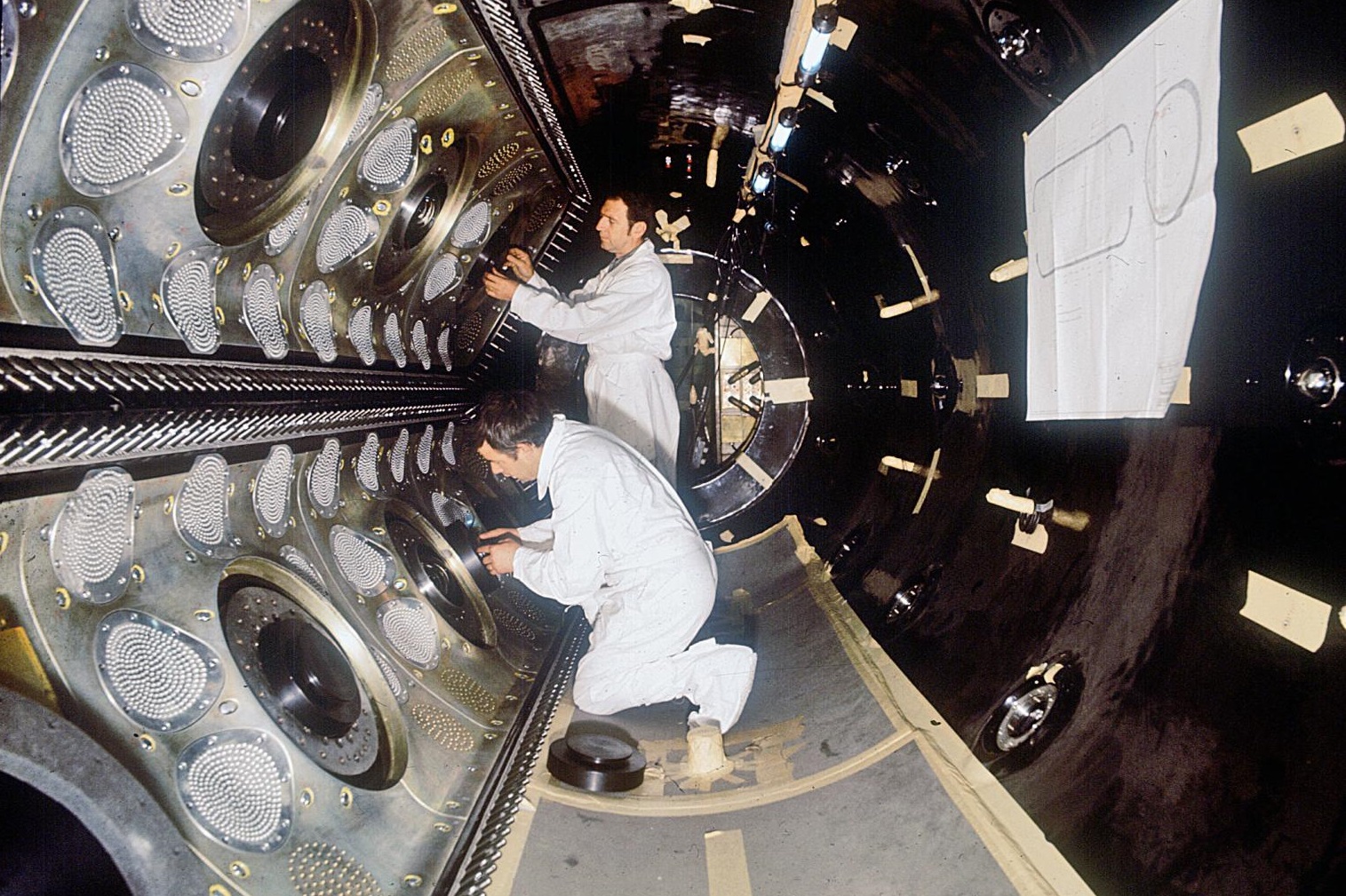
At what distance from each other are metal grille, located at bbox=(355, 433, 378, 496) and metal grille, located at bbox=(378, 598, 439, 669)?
539mm

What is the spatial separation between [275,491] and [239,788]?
979mm

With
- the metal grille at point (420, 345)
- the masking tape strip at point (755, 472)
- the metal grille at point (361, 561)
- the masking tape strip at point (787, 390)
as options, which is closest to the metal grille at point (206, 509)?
the metal grille at point (361, 561)

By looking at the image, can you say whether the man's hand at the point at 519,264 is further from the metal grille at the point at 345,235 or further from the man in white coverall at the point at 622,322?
the metal grille at the point at 345,235

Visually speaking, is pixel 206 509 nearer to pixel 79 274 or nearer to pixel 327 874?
pixel 79 274

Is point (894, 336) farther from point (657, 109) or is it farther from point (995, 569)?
point (657, 109)

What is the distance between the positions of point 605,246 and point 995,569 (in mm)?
2757

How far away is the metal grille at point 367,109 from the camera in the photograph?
2.46 meters

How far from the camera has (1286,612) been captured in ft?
4.58

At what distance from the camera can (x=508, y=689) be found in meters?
3.31

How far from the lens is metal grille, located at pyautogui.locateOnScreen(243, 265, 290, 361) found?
7.91 ft

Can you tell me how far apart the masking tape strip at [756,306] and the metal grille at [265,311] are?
3157mm

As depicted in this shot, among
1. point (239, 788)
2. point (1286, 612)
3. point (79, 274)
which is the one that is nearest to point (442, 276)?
point (79, 274)

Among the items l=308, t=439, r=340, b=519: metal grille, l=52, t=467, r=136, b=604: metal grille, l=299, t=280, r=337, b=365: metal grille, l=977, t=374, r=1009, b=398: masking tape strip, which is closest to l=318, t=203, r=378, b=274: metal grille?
l=299, t=280, r=337, b=365: metal grille

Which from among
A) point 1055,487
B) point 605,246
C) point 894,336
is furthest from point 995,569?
point 605,246
